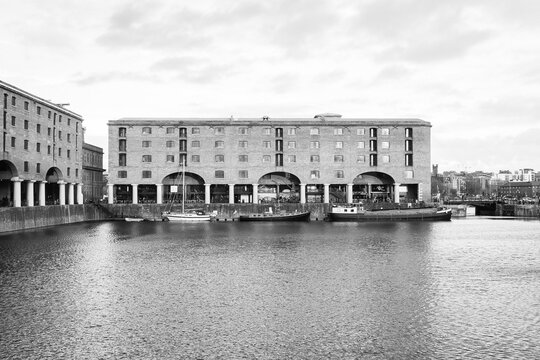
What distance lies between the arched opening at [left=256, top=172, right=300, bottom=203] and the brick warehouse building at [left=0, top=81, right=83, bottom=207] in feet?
127

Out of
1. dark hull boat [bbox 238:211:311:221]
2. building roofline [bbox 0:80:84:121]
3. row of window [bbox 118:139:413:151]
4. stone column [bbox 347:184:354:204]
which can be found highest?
building roofline [bbox 0:80:84:121]

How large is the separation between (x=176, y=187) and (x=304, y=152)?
28.7m

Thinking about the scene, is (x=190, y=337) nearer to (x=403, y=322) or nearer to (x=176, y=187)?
(x=403, y=322)

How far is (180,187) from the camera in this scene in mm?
108375

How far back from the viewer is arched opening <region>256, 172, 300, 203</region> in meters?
111

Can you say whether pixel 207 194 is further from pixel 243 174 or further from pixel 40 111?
pixel 40 111

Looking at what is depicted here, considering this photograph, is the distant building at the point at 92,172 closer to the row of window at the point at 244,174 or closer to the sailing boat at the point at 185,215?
the row of window at the point at 244,174

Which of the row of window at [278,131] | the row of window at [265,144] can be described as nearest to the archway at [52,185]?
the row of window at [265,144]

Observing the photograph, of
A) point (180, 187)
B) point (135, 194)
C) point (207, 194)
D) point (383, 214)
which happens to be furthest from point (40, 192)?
point (383, 214)

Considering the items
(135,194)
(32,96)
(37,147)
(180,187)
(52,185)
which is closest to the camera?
(32,96)

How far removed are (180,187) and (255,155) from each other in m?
17.8

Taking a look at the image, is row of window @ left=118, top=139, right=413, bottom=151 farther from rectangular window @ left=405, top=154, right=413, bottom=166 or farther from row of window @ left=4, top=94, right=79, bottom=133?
row of window @ left=4, top=94, right=79, bottom=133

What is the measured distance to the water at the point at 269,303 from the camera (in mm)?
20328

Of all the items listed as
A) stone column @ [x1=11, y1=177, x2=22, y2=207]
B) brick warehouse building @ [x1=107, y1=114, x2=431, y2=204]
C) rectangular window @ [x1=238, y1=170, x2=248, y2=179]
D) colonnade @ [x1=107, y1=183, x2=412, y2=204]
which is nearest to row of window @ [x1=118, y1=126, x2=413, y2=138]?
brick warehouse building @ [x1=107, y1=114, x2=431, y2=204]
